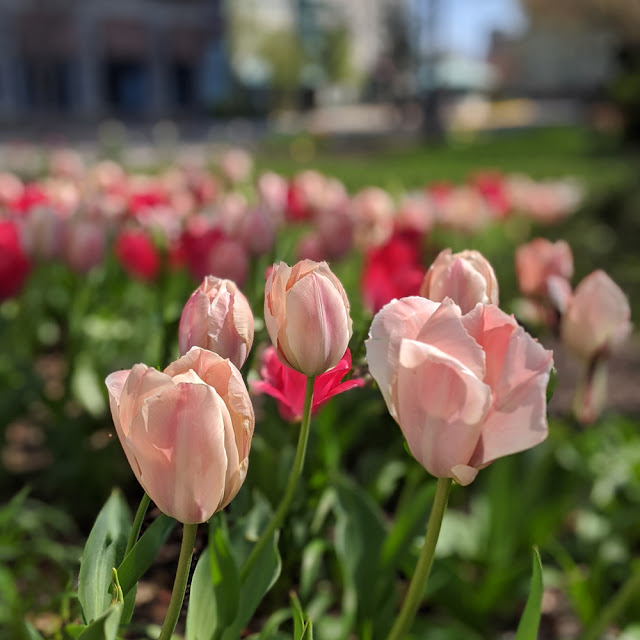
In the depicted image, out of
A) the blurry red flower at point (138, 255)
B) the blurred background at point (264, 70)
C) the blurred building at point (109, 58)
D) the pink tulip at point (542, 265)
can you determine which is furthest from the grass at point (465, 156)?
the blurred building at point (109, 58)

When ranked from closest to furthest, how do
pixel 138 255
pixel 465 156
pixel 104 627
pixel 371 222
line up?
pixel 104 627 < pixel 138 255 < pixel 371 222 < pixel 465 156

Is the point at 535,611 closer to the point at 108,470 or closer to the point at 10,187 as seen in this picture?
the point at 108,470

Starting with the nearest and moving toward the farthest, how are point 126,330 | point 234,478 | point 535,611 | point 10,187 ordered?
point 234,478, point 535,611, point 126,330, point 10,187

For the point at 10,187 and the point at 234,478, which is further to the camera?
the point at 10,187

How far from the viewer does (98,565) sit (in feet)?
2.53

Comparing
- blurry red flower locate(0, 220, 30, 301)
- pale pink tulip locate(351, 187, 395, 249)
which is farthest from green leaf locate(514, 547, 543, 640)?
pale pink tulip locate(351, 187, 395, 249)

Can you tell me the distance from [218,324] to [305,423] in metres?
0.13

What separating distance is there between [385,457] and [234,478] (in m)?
1.38

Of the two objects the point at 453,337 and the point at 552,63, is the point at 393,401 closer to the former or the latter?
the point at 453,337

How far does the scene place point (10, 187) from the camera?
2789 mm

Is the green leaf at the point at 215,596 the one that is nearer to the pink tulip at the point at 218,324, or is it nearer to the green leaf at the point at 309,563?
the pink tulip at the point at 218,324

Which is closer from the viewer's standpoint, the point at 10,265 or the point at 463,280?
the point at 463,280

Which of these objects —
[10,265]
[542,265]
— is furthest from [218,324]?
[10,265]

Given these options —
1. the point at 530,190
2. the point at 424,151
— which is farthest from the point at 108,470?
the point at 424,151
